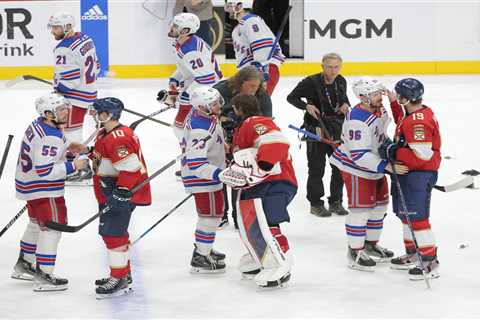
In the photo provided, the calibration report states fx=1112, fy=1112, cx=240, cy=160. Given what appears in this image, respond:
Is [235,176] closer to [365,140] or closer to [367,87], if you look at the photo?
[365,140]

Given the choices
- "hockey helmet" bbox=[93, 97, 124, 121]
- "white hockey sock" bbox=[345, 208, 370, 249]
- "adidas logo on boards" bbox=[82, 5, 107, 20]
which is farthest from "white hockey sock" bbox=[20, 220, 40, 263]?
"adidas logo on boards" bbox=[82, 5, 107, 20]

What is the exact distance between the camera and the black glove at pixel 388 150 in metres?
5.73

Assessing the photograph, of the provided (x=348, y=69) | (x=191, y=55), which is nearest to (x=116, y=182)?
(x=191, y=55)

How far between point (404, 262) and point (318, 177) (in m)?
1.41

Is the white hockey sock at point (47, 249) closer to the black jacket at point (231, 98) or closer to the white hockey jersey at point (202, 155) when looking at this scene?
the white hockey jersey at point (202, 155)

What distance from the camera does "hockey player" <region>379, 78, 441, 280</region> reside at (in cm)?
560

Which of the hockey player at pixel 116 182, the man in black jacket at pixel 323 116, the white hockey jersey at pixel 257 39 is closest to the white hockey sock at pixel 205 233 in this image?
the hockey player at pixel 116 182

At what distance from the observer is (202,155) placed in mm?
5707

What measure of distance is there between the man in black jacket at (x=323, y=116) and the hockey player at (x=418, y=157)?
1.36 metres

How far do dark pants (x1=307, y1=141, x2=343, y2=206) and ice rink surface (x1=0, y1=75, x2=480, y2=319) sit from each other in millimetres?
151

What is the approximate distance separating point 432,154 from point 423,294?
71 centimetres

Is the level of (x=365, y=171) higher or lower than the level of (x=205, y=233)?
higher

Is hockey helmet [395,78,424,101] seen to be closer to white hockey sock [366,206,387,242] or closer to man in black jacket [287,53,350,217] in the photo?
white hockey sock [366,206,387,242]

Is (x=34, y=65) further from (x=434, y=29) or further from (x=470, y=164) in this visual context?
(x=470, y=164)
